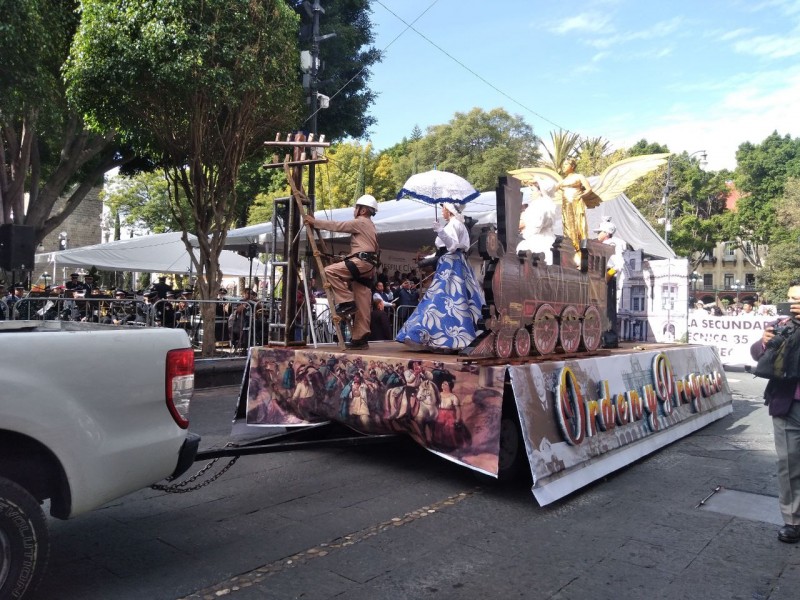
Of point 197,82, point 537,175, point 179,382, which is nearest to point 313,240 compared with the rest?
point 179,382

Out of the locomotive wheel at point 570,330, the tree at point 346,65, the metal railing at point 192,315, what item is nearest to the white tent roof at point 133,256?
the tree at point 346,65

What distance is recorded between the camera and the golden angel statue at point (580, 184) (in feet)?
26.2

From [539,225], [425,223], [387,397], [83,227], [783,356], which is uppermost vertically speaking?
[83,227]

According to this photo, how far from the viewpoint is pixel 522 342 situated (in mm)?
5742

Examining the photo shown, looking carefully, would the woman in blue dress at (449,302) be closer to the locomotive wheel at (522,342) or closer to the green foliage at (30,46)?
the locomotive wheel at (522,342)

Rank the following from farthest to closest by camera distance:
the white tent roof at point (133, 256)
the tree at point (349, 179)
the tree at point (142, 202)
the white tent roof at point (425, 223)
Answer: the tree at point (142, 202) < the tree at point (349, 179) < the white tent roof at point (133, 256) < the white tent roof at point (425, 223)

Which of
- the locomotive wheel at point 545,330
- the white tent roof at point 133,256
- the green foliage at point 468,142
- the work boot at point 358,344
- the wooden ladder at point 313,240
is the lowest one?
the work boot at point 358,344

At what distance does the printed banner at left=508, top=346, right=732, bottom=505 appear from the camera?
4797 millimetres

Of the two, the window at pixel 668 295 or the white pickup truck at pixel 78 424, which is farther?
the window at pixel 668 295

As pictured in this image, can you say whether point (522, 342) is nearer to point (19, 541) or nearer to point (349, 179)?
point (19, 541)

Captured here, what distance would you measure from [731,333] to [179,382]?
15.6 metres

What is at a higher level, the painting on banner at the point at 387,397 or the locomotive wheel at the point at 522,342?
the locomotive wheel at the point at 522,342

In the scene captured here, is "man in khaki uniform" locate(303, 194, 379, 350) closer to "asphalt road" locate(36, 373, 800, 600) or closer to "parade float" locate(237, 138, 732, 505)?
"parade float" locate(237, 138, 732, 505)

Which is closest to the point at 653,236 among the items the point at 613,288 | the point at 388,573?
the point at 613,288
